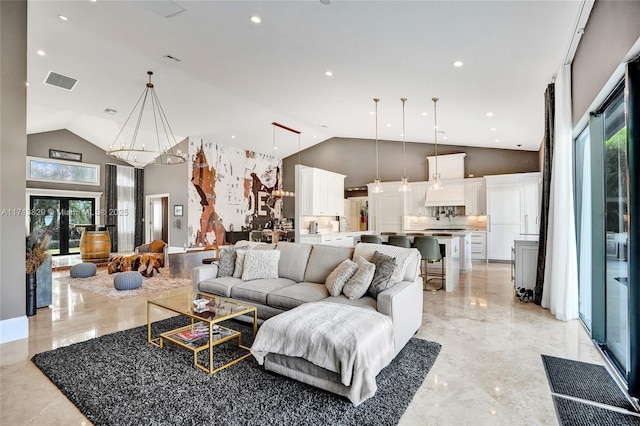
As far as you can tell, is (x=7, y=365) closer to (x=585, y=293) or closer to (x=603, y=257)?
(x=603, y=257)

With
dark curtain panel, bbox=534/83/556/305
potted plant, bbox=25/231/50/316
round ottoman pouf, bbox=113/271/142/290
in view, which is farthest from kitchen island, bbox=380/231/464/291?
potted plant, bbox=25/231/50/316

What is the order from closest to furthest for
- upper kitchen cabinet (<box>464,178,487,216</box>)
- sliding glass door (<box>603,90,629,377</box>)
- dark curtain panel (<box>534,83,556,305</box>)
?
sliding glass door (<box>603,90,629,377</box>) < dark curtain panel (<box>534,83,556,305</box>) < upper kitchen cabinet (<box>464,178,487,216</box>)

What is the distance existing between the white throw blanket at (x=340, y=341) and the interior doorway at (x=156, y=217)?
10205mm

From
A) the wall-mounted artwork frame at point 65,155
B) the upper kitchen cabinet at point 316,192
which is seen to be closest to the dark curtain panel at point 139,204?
the wall-mounted artwork frame at point 65,155

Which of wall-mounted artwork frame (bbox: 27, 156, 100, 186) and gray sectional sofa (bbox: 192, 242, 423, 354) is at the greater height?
wall-mounted artwork frame (bbox: 27, 156, 100, 186)

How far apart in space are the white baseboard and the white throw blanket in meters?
2.89

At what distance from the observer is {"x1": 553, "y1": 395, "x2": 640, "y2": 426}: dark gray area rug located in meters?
1.96

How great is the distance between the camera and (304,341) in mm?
2248

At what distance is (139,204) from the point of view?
1160 centimetres

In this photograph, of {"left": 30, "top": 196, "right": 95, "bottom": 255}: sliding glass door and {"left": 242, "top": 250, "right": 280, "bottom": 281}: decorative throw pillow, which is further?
{"left": 30, "top": 196, "right": 95, "bottom": 255}: sliding glass door

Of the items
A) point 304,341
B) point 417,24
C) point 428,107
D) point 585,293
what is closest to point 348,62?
point 417,24

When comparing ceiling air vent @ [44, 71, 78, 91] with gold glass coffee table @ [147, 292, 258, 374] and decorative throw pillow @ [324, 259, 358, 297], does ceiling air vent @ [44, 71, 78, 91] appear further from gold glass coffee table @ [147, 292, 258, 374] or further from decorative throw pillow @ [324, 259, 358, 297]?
decorative throw pillow @ [324, 259, 358, 297]

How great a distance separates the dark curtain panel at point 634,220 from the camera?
222cm

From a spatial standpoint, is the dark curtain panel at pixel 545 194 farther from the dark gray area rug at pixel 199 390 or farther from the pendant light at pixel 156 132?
the pendant light at pixel 156 132
